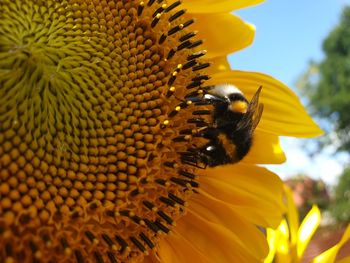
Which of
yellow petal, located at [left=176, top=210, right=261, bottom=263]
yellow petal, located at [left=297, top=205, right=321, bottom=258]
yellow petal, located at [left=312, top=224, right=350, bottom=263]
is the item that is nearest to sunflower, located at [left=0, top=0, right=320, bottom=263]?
yellow petal, located at [left=176, top=210, right=261, bottom=263]

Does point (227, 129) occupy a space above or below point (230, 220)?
above

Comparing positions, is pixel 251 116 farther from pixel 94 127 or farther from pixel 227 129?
pixel 94 127

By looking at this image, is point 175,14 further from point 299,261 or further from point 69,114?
point 299,261

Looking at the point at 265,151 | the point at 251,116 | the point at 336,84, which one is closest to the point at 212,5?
the point at 251,116

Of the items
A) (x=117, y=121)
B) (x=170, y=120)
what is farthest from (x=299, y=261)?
(x=117, y=121)

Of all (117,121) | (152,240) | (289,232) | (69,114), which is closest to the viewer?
(69,114)

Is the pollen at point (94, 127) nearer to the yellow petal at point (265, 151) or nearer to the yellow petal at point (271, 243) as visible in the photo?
the yellow petal at point (265, 151)
